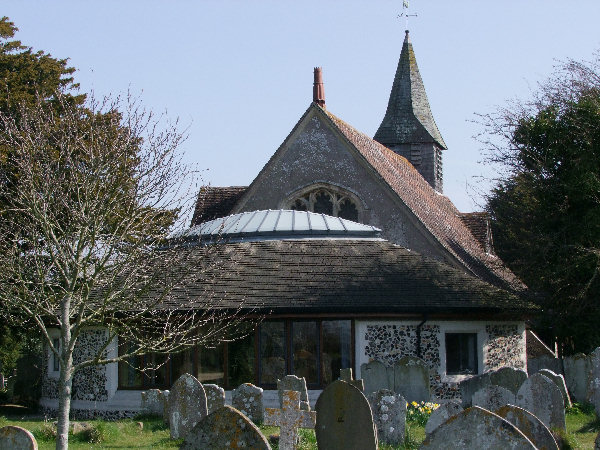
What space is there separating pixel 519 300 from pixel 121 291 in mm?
12194

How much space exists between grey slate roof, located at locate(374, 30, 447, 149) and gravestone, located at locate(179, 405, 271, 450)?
33.9 m

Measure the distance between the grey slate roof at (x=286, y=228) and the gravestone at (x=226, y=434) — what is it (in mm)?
17163

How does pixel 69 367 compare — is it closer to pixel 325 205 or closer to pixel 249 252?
pixel 249 252

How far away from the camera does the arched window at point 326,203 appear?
3005 centimetres

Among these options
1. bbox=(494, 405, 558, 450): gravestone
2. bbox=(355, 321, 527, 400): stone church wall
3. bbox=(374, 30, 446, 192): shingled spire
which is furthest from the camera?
bbox=(374, 30, 446, 192): shingled spire

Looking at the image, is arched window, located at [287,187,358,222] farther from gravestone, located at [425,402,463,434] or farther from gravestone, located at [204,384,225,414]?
gravestone, located at [425,402,463,434]

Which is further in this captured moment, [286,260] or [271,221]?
[271,221]

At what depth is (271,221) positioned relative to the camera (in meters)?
26.9

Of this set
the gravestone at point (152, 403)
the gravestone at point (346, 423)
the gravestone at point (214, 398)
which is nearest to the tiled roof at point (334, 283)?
the gravestone at point (152, 403)

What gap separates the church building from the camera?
2230 centimetres

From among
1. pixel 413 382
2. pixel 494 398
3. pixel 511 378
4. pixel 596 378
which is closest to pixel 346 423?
pixel 494 398

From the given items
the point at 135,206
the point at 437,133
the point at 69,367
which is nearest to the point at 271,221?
the point at 135,206

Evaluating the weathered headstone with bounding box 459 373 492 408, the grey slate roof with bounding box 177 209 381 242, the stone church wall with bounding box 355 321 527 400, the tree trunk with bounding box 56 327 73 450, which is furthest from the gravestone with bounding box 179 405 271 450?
the grey slate roof with bounding box 177 209 381 242

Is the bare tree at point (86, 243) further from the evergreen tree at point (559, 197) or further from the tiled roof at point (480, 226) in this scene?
the tiled roof at point (480, 226)
